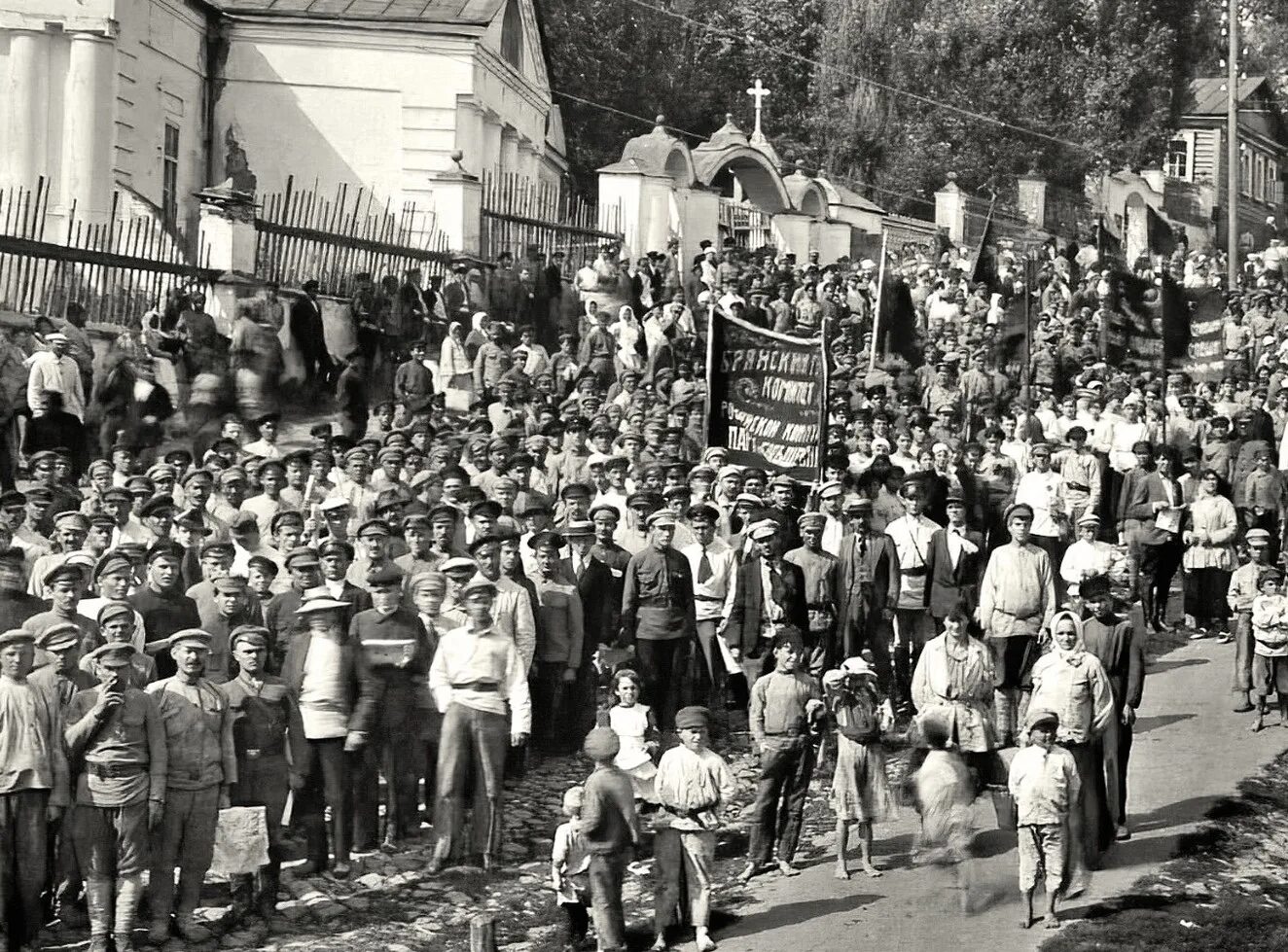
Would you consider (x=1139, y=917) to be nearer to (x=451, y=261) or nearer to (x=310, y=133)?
(x=451, y=261)

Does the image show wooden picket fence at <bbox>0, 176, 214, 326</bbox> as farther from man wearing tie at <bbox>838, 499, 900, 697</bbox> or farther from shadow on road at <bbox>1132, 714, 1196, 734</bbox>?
shadow on road at <bbox>1132, 714, 1196, 734</bbox>

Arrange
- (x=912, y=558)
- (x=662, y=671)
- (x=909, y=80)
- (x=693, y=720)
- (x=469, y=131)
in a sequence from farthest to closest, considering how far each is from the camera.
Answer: (x=909, y=80), (x=469, y=131), (x=912, y=558), (x=662, y=671), (x=693, y=720)

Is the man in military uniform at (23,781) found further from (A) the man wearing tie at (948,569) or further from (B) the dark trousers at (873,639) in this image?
(A) the man wearing tie at (948,569)

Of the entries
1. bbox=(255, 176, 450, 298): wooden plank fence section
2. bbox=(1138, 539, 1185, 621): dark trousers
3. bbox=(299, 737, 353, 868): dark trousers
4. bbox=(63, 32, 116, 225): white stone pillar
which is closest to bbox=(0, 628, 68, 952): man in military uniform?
bbox=(299, 737, 353, 868): dark trousers

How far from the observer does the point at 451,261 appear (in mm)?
29109

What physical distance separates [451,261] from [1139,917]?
18.2 metres

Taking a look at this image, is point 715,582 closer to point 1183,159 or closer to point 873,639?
point 873,639

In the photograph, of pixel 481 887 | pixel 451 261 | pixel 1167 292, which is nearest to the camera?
pixel 481 887

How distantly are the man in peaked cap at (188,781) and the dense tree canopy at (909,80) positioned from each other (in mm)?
46805

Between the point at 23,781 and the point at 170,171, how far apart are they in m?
23.6

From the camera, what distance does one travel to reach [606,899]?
38.1ft

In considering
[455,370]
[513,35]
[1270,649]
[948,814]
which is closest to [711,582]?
[948,814]

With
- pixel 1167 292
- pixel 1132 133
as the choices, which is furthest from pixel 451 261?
pixel 1132 133

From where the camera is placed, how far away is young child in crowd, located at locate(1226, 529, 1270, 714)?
1741 centimetres
